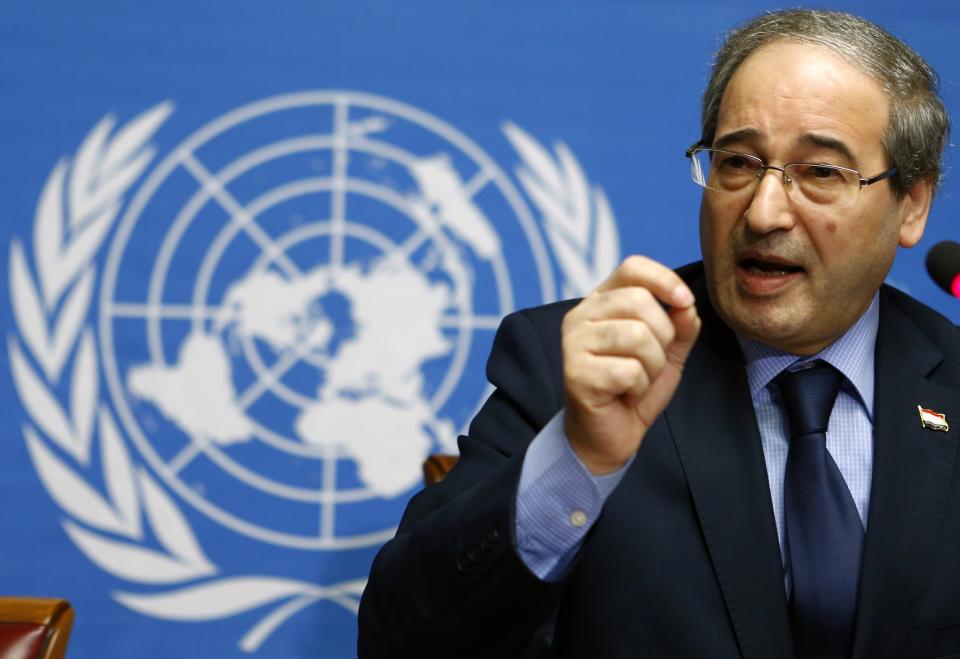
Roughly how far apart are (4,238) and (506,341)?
1.22 m

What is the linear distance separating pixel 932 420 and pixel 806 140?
1.48 feet

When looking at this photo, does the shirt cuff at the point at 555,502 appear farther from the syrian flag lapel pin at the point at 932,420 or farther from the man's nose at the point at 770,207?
the syrian flag lapel pin at the point at 932,420

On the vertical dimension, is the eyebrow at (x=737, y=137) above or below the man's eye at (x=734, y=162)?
above

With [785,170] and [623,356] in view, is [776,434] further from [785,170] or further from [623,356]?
[623,356]

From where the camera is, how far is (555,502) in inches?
42.8

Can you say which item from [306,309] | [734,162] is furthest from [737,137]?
[306,309]

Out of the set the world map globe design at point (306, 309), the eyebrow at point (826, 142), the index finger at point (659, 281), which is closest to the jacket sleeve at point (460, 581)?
the index finger at point (659, 281)

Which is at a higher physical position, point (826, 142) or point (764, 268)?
point (826, 142)

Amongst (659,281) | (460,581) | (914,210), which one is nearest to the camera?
(659,281)

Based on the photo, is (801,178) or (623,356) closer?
(623,356)

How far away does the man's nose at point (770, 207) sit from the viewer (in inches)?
56.4

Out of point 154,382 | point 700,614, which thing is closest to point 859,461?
point 700,614

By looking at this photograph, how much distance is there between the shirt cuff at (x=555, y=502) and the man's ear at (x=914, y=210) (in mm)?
809

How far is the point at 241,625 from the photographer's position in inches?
90.1
